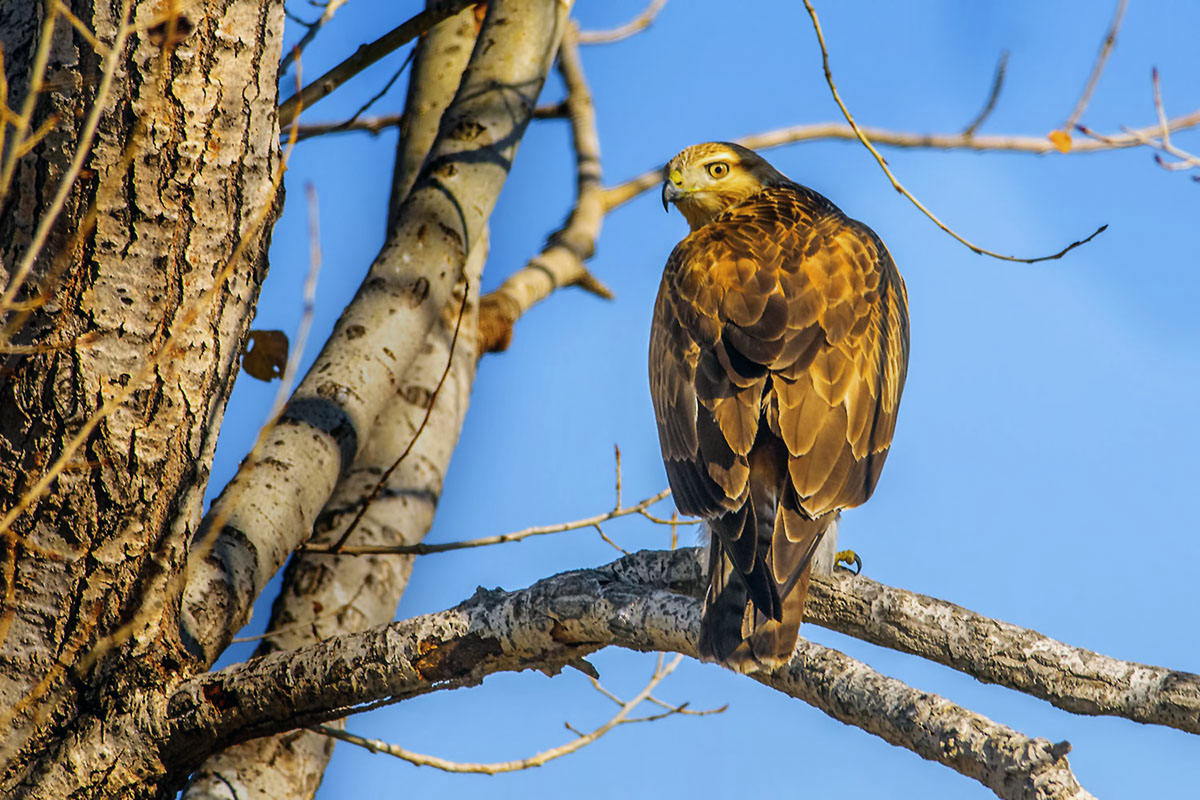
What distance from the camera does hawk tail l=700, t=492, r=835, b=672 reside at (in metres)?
2.85

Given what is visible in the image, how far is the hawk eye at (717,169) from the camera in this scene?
5.61 meters

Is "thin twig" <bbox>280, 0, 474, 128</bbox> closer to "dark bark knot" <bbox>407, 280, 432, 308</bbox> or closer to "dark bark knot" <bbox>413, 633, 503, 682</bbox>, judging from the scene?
"dark bark knot" <bbox>407, 280, 432, 308</bbox>

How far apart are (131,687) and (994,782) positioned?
6.76ft

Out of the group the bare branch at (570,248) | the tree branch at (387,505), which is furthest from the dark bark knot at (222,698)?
the bare branch at (570,248)

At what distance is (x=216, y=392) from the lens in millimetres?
2904

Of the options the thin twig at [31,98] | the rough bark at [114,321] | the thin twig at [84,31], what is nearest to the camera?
the thin twig at [31,98]

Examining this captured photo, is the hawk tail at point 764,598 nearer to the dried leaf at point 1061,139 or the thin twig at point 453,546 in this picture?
the thin twig at point 453,546

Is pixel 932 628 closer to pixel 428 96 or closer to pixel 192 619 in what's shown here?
pixel 192 619

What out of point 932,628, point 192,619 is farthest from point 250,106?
point 932,628

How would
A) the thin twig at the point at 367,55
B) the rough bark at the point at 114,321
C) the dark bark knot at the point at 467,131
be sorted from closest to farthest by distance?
1. the rough bark at the point at 114,321
2. the thin twig at the point at 367,55
3. the dark bark knot at the point at 467,131

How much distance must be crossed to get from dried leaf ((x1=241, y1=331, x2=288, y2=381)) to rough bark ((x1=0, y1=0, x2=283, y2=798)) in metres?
1.54

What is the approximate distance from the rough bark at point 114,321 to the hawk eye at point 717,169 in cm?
304

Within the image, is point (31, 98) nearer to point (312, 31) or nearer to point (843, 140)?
point (312, 31)

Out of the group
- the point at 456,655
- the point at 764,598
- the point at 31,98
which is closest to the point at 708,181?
the point at 764,598
